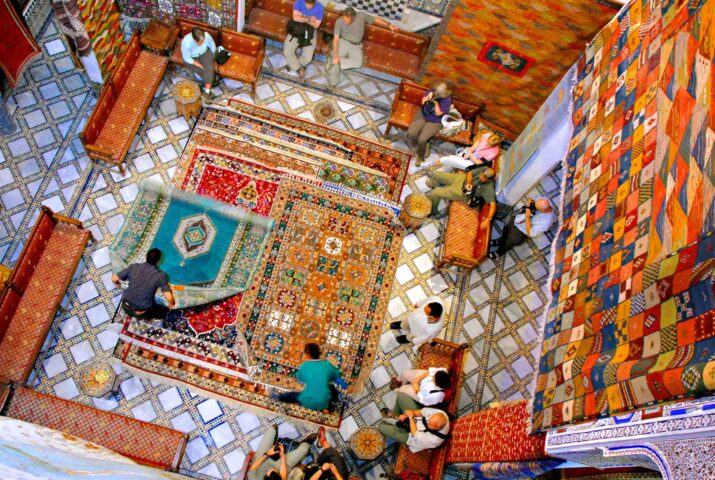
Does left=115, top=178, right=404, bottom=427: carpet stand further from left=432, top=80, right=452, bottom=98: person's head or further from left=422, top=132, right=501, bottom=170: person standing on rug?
left=432, top=80, right=452, bottom=98: person's head

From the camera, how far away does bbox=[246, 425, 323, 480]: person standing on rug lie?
4707mm

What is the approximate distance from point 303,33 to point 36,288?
3934 mm

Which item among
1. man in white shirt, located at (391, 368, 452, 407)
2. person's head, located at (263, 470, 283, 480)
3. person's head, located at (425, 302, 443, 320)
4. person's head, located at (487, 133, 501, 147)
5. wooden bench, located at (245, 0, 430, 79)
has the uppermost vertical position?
wooden bench, located at (245, 0, 430, 79)

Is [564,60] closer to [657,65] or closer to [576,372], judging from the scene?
[657,65]

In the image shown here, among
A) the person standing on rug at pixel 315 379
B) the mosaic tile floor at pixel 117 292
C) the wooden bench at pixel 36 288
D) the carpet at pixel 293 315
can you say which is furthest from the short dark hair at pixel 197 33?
the person standing on rug at pixel 315 379

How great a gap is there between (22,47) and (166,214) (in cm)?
222

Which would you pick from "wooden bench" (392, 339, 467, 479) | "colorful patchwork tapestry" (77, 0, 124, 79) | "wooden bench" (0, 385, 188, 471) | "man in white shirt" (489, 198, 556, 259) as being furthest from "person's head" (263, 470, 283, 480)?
"colorful patchwork tapestry" (77, 0, 124, 79)

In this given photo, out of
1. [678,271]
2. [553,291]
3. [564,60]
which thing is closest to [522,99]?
[564,60]

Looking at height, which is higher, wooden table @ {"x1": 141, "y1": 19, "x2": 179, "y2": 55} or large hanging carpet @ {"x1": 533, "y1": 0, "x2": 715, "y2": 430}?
wooden table @ {"x1": 141, "y1": 19, "x2": 179, "y2": 55}

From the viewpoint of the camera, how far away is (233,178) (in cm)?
630

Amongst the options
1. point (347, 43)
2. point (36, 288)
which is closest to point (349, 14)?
point (347, 43)

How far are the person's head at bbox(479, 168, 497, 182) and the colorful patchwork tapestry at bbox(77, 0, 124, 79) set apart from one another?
4.24 meters

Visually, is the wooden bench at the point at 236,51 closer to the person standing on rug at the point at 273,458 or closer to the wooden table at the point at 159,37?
the wooden table at the point at 159,37

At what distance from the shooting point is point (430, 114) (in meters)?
6.35
